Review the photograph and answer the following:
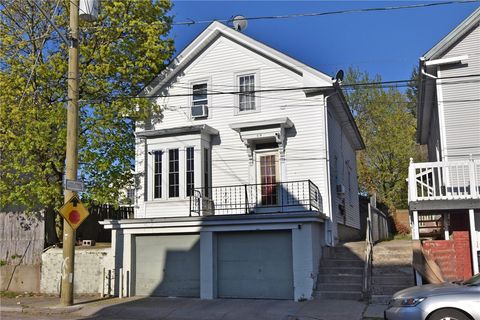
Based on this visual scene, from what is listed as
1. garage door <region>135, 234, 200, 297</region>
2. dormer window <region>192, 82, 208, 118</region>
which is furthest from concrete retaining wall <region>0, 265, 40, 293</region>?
dormer window <region>192, 82, 208, 118</region>

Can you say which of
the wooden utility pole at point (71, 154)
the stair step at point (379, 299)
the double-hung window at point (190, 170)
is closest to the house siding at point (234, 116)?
the double-hung window at point (190, 170)

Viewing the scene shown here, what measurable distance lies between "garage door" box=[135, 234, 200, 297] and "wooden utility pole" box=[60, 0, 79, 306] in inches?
110

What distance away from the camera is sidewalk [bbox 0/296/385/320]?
38.0 ft

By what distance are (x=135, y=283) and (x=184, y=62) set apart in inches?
323

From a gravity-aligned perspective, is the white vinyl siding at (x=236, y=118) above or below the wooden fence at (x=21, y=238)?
above

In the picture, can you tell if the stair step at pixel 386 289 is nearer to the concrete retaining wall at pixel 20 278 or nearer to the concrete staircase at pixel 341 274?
the concrete staircase at pixel 341 274

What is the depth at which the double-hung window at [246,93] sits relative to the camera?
1742cm

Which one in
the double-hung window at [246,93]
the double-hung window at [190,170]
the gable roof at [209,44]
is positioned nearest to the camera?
the gable roof at [209,44]

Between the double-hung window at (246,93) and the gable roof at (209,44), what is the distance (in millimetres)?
1026

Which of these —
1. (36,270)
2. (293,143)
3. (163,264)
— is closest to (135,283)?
(163,264)

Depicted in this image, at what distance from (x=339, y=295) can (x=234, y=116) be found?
286 inches

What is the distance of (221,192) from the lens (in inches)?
673

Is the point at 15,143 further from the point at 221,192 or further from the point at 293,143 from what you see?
the point at 293,143

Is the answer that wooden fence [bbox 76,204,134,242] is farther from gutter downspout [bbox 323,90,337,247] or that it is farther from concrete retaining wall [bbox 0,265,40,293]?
gutter downspout [bbox 323,90,337,247]
